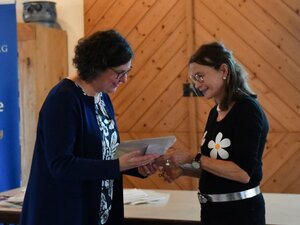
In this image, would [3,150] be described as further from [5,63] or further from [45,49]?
[45,49]

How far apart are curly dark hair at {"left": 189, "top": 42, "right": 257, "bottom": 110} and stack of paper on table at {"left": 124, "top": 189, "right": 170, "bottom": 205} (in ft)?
2.48

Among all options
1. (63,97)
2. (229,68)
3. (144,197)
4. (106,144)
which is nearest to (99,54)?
(63,97)

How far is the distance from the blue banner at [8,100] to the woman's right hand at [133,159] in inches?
76.8

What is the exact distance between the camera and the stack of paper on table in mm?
2490

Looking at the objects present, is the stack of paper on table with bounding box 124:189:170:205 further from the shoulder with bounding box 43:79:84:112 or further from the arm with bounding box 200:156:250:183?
the shoulder with bounding box 43:79:84:112

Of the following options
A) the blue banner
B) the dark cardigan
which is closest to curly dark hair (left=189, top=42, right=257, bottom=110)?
the dark cardigan

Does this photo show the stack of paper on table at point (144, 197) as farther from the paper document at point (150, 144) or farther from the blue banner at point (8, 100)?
the blue banner at point (8, 100)

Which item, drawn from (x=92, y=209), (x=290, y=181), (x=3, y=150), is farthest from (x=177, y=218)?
(x=290, y=181)

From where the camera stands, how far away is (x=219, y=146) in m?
1.91

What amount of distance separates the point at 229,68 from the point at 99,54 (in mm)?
533

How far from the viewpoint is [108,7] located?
471cm

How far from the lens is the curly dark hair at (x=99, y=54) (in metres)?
1.95

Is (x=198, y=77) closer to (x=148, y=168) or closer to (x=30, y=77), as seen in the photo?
(x=148, y=168)

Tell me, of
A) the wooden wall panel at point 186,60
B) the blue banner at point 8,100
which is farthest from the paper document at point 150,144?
the wooden wall panel at point 186,60
